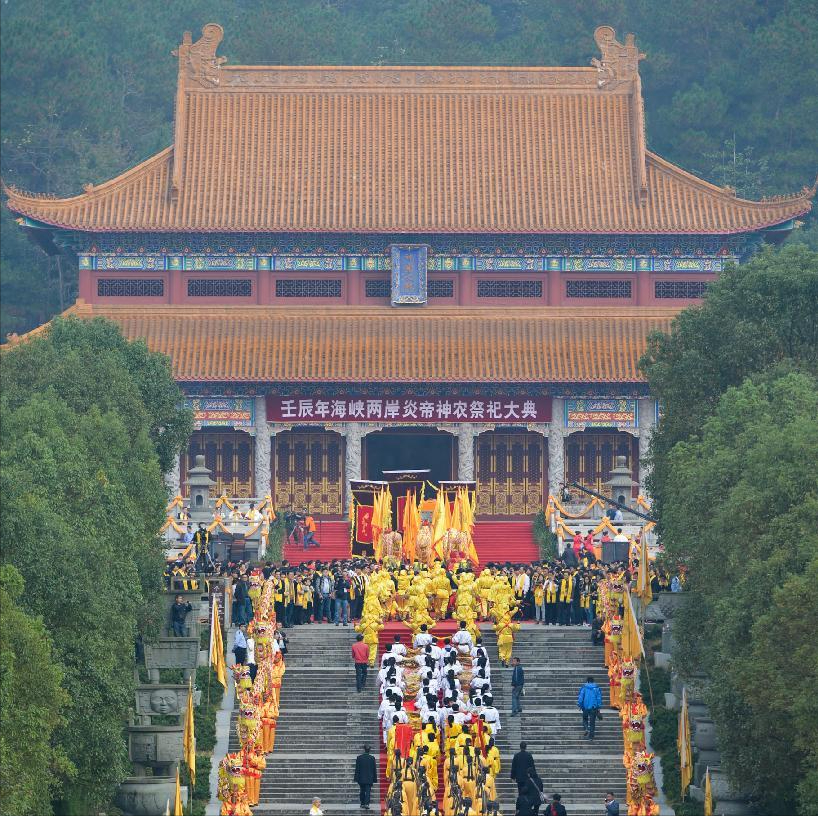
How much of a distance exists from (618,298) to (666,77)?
23236 millimetres

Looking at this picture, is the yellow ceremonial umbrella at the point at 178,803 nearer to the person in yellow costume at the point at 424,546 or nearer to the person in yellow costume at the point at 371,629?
the person in yellow costume at the point at 371,629

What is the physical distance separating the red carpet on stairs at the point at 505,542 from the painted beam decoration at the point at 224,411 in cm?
688

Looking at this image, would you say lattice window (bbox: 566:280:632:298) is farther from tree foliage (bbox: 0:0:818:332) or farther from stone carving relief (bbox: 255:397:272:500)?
tree foliage (bbox: 0:0:818:332)

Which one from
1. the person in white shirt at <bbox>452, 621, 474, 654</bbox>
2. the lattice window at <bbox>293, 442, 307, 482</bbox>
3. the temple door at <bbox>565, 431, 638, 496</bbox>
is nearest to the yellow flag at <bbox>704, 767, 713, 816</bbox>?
the person in white shirt at <bbox>452, 621, 474, 654</bbox>

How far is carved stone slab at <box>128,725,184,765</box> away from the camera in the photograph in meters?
42.0

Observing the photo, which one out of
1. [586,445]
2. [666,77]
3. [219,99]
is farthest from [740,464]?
[666,77]

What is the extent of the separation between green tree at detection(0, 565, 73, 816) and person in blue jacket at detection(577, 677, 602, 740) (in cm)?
1057

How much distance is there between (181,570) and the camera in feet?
169

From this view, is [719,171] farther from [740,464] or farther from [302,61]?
[740,464]

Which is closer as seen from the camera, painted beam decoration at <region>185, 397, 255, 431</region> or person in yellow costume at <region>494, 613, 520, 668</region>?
person in yellow costume at <region>494, 613, 520, 668</region>

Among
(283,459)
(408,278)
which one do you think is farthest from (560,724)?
(408,278)

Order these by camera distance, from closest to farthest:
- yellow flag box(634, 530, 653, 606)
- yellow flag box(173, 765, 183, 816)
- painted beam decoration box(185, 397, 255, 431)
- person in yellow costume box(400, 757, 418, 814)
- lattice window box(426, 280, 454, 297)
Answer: person in yellow costume box(400, 757, 418, 814) → yellow flag box(173, 765, 183, 816) → yellow flag box(634, 530, 653, 606) → painted beam decoration box(185, 397, 255, 431) → lattice window box(426, 280, 454, 297)

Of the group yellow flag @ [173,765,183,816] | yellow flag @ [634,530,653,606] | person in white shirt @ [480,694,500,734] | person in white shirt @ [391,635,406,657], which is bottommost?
yellow flag @ [173,765,183,816]

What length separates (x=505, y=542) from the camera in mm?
63469
